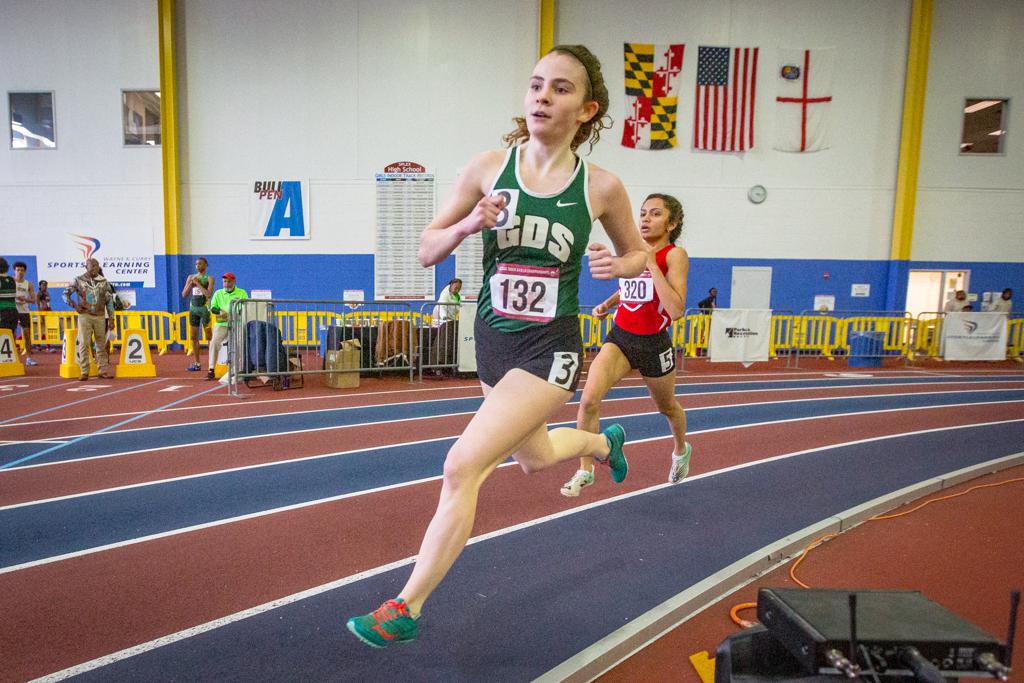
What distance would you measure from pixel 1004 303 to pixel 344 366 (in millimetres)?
16464

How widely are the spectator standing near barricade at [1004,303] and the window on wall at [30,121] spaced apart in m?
24.6

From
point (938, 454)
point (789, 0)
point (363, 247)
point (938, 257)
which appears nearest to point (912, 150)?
point (938, 257)

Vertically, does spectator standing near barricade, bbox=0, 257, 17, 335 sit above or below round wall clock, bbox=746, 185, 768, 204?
below

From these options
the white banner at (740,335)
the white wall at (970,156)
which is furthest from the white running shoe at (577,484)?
the white wall at (970,156)

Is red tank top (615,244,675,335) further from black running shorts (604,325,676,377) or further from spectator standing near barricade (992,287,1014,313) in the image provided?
spectator standing near barricade (992,287,1014,313)

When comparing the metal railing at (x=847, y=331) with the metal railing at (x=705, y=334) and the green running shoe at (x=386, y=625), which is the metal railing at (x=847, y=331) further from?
the green running shoe at (x=386, y=625)

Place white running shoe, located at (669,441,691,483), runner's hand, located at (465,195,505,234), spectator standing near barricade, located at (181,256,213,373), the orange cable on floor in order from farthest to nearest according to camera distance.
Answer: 1. spectator standing near barricade, located at (181,256,213,373)
2. white running shoe, located at (669,441,691,483)
3. the orange cable on floor
4. runner's hand, located at (465,195,505,234)

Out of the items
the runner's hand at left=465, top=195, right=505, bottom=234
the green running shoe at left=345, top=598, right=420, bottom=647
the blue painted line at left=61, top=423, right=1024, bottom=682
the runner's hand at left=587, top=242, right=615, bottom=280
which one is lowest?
the blue painted line at left=61, top=423, right=1024, bottom=682

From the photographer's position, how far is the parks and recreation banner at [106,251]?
14742mm

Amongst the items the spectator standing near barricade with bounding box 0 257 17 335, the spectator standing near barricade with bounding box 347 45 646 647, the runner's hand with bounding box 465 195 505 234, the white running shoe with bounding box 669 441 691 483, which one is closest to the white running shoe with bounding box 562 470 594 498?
the white running shoe with bounding box 669 441 691 483

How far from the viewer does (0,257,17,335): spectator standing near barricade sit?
10523 mm

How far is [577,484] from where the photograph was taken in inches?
162

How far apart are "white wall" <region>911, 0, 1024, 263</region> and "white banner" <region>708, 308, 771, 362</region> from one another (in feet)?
20.7

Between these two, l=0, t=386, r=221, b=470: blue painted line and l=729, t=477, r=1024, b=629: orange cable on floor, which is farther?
l=0, t=386, r=221, b=470: blue painted line
